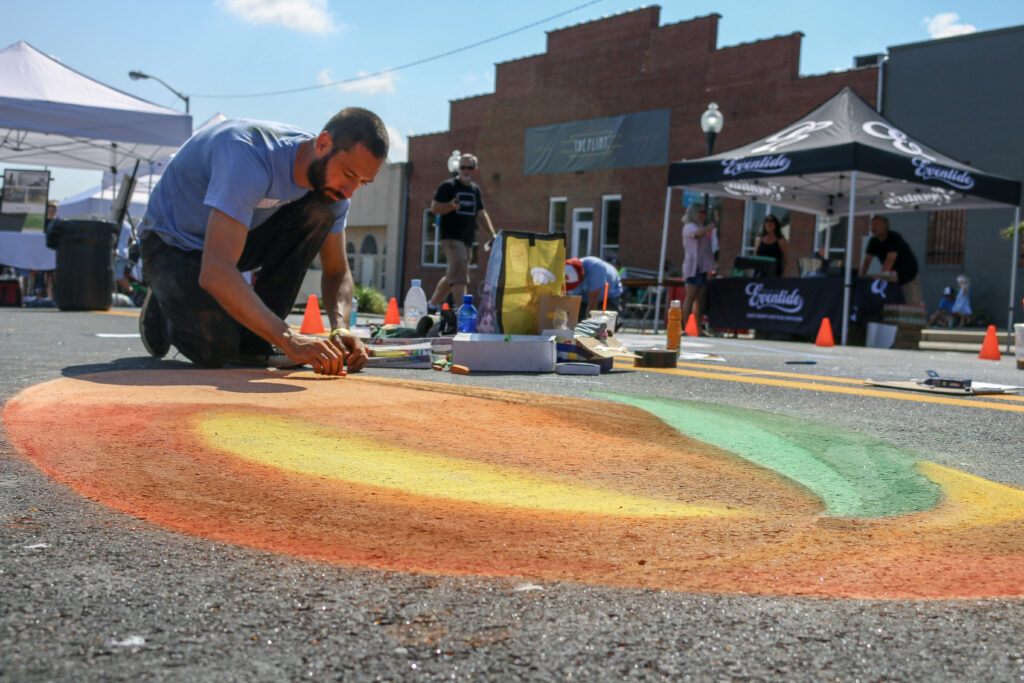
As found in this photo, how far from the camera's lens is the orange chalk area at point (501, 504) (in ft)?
5.56

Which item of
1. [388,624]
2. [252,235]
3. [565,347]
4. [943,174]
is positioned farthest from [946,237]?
[388,624]

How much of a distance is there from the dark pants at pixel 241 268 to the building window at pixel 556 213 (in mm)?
23426

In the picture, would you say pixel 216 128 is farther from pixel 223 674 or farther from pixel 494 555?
pixel 223 674

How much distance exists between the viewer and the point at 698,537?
6.29 feet

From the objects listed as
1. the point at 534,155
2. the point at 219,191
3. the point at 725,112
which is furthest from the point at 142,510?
the point at 534,155

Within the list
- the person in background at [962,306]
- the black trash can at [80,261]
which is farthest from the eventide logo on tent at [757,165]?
the black trash can at [80,261]

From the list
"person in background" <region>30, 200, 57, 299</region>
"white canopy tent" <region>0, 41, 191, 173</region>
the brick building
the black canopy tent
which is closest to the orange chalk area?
the black canopy tent

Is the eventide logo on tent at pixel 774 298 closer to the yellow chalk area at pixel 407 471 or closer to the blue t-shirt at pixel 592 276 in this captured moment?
the blue t-shirt at pixel 592 276

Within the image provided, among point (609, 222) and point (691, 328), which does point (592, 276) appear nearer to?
point (691, 328)

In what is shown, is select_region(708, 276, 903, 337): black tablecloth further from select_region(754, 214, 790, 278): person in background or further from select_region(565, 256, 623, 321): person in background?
select_region(565, 256, 623, 321): person in background

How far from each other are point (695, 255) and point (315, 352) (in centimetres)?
1012

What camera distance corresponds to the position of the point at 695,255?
523 inches

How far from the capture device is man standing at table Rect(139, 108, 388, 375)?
393 cm

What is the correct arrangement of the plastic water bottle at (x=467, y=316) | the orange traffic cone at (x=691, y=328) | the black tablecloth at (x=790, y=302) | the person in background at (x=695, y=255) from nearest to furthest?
the plastic water bottle at (x=467, y=316) < the black tablecloth at (x=790, y=302) < the orange traffic cone at (x=691, y=328) < the person in background at (x=695, y=255)
